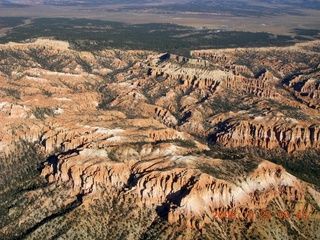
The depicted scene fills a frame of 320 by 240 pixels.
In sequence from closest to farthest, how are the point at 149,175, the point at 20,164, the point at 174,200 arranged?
the point at 174,200 → the point at 149,175 → the point at 20,164

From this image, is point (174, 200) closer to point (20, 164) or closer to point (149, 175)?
point (149, 175)

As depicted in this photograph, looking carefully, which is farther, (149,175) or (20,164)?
(20,164)

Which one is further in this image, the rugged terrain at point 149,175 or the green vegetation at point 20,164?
the green vegetation at point 20,164

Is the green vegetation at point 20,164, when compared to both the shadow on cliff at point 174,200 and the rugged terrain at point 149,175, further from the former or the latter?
the shadow on cliff at point 174,200

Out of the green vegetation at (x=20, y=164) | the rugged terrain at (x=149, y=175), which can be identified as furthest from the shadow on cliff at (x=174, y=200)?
the green vegetation at (x=20, y=164)

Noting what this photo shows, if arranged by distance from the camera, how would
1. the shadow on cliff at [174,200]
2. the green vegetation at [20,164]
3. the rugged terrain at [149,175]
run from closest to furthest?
the rugged terrain at [149,175]
the shadow on cliff at [174,200]
the green vegetation at [20,164]

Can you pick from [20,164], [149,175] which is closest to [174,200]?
[149,175]

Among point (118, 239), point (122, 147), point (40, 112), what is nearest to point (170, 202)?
point (118, 239)

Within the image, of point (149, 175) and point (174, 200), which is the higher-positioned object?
point (149, 175)

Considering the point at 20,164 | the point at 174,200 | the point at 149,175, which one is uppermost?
the point at 149,175

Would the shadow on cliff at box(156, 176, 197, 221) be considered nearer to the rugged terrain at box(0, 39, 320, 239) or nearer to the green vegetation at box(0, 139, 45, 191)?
the rugged terrain at box(0, 39, 320, 239)

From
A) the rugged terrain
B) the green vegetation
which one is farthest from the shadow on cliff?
the green vegetation
